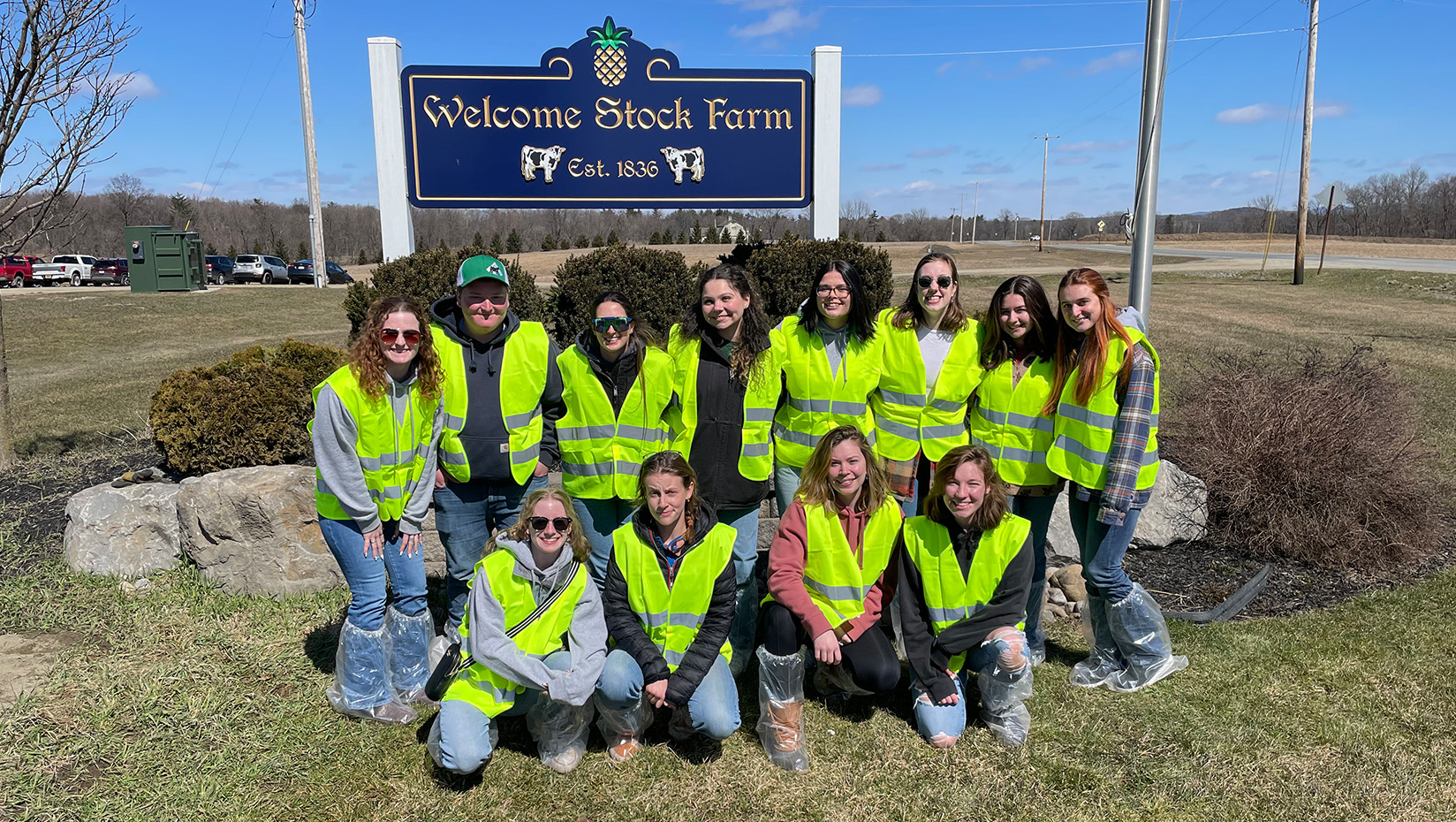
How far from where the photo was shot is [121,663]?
4.03 m

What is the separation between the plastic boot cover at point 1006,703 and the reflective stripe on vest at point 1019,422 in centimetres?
81

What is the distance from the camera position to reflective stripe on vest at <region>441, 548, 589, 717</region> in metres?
3.20

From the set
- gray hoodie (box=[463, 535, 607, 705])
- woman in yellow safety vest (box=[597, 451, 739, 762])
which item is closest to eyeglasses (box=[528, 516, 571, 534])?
gray hoodie (box=[463, 535, 607, 705])

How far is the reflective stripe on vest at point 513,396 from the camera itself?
354 centimetres

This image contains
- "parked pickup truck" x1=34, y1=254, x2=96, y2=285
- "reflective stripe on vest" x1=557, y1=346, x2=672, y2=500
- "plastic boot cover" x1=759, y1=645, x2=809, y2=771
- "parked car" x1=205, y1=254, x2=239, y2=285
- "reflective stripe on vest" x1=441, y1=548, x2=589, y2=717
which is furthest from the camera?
"parked car" x1=205, y1=254, x2=239, y2=285

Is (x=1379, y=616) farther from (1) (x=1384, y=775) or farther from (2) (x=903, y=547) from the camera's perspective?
(2) (x=903, y=547)

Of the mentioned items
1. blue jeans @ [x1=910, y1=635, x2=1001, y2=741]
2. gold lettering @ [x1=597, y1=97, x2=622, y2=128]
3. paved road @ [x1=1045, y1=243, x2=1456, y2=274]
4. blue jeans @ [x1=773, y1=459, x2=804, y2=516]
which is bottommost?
blue jeans @ [x1=910, y1=635, x2=1001, y2=741]

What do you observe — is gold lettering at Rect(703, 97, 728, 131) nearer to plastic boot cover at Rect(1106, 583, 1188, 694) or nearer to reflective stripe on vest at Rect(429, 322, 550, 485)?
reflective stripe on vest at Rect(429, 322, 550, 485)

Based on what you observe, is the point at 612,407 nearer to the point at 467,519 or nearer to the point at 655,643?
the point at 467,519

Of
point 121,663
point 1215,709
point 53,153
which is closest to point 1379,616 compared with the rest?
point 1215,709

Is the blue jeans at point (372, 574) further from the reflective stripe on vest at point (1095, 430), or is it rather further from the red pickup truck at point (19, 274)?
the red pickup truck at point (19, 274)

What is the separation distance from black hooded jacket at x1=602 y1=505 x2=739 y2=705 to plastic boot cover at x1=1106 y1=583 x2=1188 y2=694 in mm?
1702

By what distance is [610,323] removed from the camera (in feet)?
11.4

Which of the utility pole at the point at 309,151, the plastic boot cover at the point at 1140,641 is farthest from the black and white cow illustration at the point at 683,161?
the utility pole at the point at 309,151
